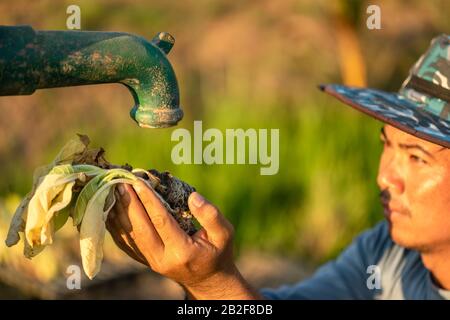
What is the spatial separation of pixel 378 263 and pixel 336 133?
2026 millimetres

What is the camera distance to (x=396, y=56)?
6.78 metres

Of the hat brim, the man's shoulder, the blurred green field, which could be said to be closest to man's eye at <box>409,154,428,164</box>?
the hat brim

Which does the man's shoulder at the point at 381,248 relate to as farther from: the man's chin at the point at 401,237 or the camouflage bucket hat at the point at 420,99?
the camouflage bucket hat at the point at 420,99

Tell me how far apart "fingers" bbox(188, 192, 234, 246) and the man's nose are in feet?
2.41

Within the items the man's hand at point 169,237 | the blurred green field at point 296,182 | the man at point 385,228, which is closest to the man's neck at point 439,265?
the man at point 385,228

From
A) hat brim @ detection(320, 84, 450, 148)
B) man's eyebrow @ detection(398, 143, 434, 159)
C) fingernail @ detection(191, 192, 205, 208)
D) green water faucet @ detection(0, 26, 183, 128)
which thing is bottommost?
fingernail @ detection(191, 192, 205, 208)

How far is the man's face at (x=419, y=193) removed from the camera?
7.96 feet

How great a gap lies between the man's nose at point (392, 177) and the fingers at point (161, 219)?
2.89ft

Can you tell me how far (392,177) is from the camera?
97.6 inches

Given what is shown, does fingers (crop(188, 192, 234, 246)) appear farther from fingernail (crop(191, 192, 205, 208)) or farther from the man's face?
the man's face

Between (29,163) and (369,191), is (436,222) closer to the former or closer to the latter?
(369,191)

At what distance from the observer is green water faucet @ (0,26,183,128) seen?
1.38 metres

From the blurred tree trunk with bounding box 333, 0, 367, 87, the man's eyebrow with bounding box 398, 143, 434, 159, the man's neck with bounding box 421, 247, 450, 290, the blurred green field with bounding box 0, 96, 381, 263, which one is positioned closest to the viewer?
the man's eyebrow with bounding box 398, 143, 434, 159
